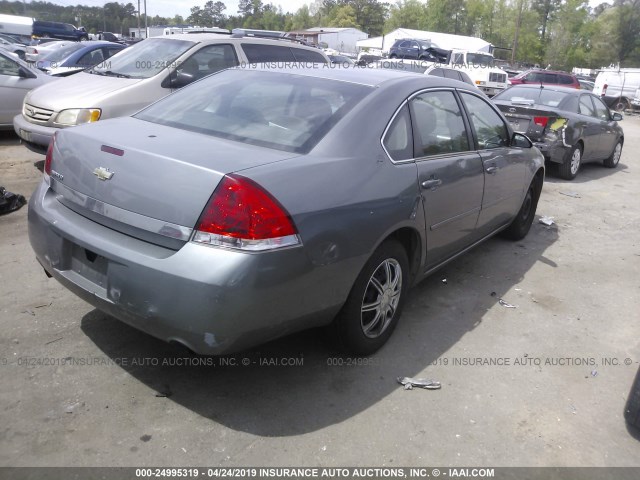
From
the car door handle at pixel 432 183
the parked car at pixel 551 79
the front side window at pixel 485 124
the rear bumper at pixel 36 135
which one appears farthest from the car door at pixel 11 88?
the parked car at pixel 551 79

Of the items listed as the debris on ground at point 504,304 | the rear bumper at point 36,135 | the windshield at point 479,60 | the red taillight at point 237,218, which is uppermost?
the windshield at point 479,60

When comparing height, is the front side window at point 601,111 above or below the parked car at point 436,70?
below

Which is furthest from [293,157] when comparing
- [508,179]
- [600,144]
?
[600,144]

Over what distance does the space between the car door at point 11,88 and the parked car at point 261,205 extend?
657 cm

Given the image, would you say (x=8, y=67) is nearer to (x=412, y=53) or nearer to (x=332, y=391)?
(x=332, y=391)

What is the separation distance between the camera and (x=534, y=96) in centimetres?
1004

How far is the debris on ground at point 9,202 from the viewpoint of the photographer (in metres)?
5.56

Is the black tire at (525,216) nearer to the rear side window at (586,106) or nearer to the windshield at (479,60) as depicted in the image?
the rear side window at (586,106)

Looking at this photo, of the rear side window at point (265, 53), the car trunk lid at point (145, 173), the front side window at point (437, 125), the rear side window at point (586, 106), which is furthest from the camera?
the rear side window at point (586, 106)

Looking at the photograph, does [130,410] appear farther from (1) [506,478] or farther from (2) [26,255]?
(2) [26,255]

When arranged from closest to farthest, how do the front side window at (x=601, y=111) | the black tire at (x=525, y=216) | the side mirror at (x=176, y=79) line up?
the black tire at (x=525, y=216) < the side mirror at (x=176, y=79) < the front side window at (x=601, y=111)

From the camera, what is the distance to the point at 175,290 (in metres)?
2.53

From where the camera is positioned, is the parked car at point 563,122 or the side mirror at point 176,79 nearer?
the side mirror at point 176,79

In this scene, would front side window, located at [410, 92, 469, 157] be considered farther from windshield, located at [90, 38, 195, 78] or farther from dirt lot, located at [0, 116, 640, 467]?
windshield, located at [90, 38, 195, 78]
